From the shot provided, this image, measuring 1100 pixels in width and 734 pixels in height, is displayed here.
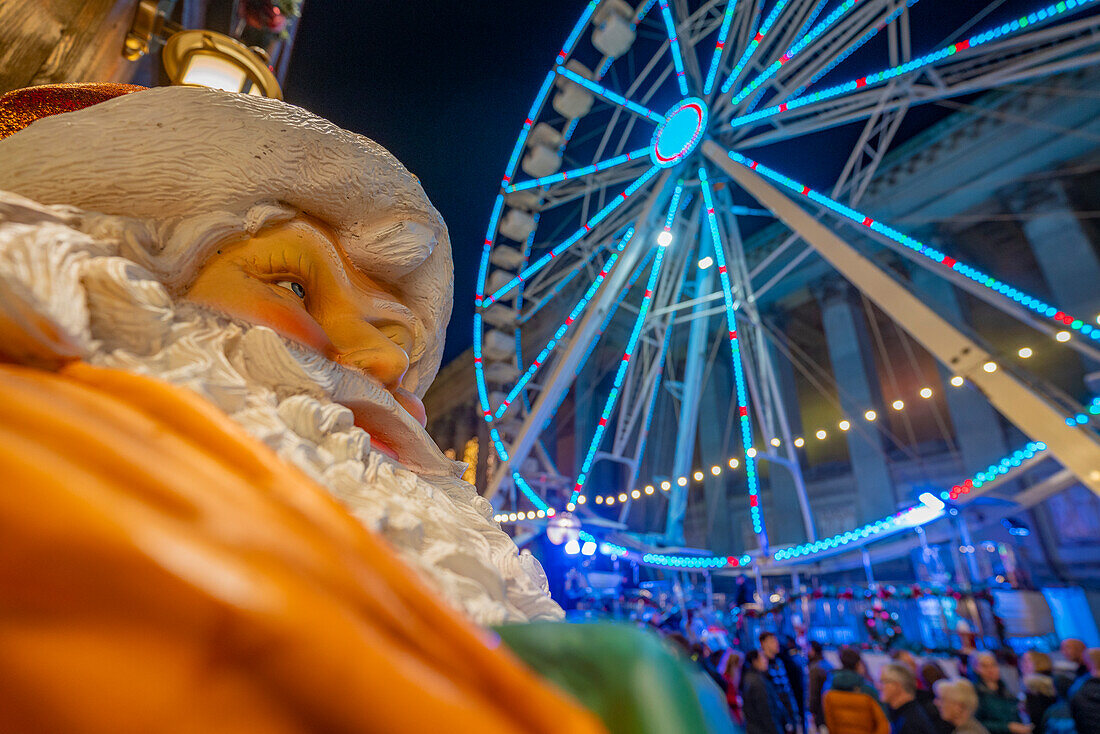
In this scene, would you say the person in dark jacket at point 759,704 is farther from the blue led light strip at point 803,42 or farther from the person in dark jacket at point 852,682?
the blue led light strip at point 803,42

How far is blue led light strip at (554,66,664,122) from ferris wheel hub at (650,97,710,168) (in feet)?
1.14

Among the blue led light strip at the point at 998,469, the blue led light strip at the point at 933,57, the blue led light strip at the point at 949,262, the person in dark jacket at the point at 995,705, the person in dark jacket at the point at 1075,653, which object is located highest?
the blue led light strip at the point at 933,57

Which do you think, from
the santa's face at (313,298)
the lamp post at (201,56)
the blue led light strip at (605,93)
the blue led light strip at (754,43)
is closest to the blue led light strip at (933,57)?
the blue led light strip at (754,43)

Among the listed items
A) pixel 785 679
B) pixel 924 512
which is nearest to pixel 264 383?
pixel 785 679

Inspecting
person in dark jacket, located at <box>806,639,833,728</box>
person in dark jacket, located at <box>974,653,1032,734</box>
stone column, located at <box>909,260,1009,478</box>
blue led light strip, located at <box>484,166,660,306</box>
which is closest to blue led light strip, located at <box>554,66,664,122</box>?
blue led light strip, located at <box>484,166,660,306</box>

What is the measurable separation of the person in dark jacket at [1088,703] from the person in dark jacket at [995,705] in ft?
0.76

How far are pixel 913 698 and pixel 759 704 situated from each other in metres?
0.74

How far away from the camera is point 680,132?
5.73 m

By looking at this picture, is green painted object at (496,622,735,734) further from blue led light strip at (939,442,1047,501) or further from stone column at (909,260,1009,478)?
stone column at (909,260,1009,478)

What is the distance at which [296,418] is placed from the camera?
1.41 ft

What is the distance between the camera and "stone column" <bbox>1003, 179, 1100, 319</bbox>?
7195 millimetres

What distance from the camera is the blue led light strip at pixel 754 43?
5.20m

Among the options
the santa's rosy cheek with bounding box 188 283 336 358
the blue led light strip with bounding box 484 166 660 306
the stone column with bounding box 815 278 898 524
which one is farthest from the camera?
the stone column with bounding box 815 278 898 524

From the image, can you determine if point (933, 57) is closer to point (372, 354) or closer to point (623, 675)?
point (372, 354)
